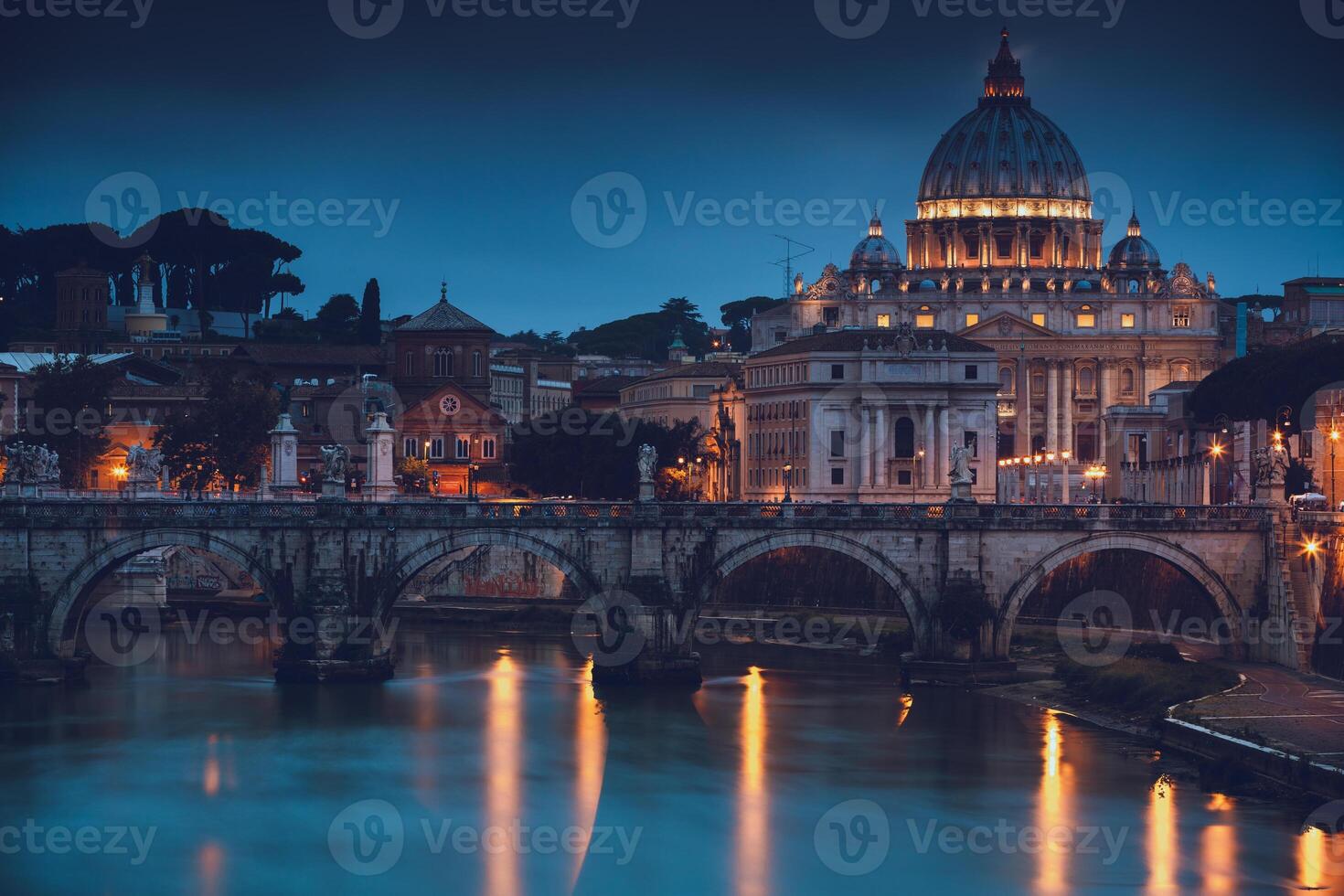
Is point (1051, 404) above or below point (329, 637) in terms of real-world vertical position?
above

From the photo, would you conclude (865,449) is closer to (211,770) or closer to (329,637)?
(329,637)

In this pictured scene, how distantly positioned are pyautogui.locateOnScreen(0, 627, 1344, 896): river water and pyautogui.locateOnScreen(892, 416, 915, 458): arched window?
54.3 metres

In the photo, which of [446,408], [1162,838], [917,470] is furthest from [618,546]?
[917,470]

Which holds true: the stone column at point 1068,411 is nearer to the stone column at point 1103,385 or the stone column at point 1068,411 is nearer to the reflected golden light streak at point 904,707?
the stone column at point 1103,385

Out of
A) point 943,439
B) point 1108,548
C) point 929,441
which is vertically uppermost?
point 943,439

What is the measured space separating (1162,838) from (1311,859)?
3.90 meters

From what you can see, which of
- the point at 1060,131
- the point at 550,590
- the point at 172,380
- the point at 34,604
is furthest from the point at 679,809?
the point at 1060,131

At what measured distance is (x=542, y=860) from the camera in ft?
163

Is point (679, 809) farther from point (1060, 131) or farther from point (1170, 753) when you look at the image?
point (1060, 131)

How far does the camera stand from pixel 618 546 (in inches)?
2761

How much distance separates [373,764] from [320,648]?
10.8m

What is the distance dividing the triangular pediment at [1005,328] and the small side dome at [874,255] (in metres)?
12.4

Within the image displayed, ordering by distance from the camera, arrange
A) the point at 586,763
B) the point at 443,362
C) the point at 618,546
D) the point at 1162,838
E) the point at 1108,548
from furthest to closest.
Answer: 1. the point at 443,362
2. the point at 618,546
3. the point at 1108,548
4. the point at 586,763
5. the point at 1162,838

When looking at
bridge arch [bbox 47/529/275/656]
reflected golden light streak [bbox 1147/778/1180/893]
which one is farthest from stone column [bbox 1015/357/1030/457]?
reflected golden light streak [bbox 1147/778/1180/893]
